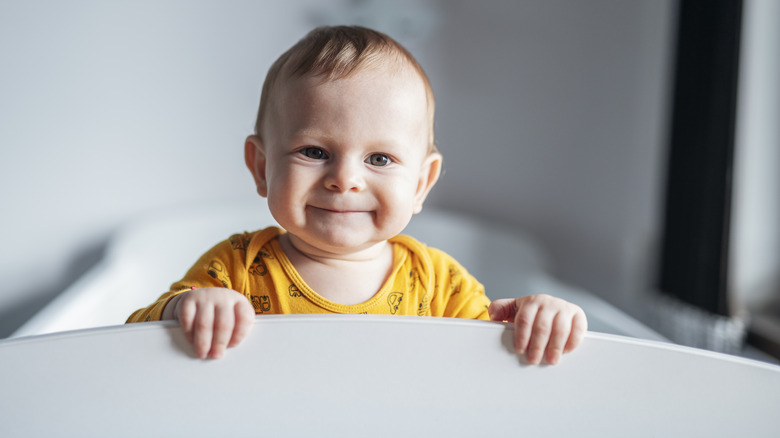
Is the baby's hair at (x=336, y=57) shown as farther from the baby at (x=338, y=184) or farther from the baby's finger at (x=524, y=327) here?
the baby's finger at (x=524, y=327)

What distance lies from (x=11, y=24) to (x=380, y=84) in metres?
1.34

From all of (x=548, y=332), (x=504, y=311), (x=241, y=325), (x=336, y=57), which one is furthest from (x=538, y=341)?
(x=336, y=57)

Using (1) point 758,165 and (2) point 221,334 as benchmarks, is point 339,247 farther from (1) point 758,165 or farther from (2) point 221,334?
(1) point 758,165

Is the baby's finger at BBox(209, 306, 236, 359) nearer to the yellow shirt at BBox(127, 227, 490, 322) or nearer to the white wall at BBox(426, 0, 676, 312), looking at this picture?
the yellow shirt at BBox(127, 227, 490, 322)

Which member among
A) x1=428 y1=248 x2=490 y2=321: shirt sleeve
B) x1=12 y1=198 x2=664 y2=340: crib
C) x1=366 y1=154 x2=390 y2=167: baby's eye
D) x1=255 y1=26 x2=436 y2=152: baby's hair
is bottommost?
x1=12 y1=198 x2=664 y2=340: crib

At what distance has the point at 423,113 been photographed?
79cm

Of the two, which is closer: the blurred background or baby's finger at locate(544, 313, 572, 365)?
baby's finger at locate(544, 313, 572, 365)

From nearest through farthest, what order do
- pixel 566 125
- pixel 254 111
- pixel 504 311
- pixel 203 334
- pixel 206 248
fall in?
pixel 203 334, pixel 504 311, pixel 206 248, pixel 254 111, pixel 566 125

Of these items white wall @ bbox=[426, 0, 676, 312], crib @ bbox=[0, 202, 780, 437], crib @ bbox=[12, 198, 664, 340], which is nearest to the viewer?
crib @ bbox=[0, 202, 780, 437]

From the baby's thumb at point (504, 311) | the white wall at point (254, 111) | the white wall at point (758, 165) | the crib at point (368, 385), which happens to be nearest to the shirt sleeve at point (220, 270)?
the crib at point (368, 385)

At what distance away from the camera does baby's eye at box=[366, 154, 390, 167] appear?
0.75 m

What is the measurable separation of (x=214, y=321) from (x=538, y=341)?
0.98ft

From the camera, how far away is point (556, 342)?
570mm

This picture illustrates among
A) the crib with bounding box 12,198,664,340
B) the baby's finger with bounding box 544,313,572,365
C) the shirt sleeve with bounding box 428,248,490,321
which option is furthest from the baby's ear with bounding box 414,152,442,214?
the crib with bounding box 12,198,664,340
